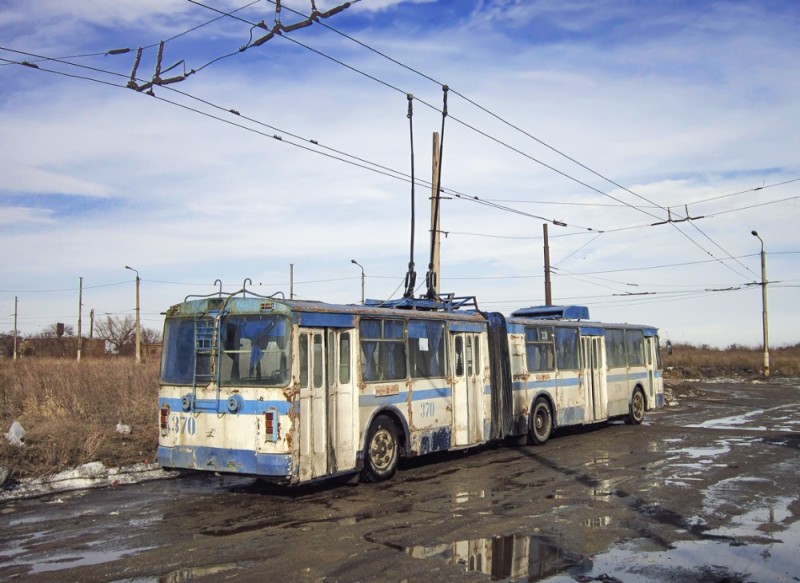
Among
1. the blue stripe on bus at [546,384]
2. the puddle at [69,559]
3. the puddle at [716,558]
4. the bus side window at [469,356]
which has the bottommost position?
the puddle at [716,558]

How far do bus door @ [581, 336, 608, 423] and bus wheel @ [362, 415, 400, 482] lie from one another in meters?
8.17

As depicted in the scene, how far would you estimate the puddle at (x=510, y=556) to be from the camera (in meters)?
6.95

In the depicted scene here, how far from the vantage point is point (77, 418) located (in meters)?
16.2

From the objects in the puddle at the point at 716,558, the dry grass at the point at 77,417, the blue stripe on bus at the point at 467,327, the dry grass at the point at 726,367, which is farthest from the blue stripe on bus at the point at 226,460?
the dry grass at the point at 726,367

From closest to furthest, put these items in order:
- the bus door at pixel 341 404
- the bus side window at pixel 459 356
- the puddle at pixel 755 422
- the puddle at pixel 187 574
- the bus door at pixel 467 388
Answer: the puddle at pixel 187 574 < the bus door at pixel 341 404 < the bus door at pixel 467 388 < the bus side window at pixel 459 356 < the puddle at pixel 755 422

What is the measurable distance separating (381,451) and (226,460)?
2.68 m

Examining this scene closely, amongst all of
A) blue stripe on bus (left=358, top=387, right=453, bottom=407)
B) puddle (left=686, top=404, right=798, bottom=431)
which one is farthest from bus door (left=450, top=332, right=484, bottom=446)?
puddle (left=686, top=404, right=798, bottom=431)

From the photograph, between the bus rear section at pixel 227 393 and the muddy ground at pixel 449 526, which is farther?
the bus rear section at pixel 227 393

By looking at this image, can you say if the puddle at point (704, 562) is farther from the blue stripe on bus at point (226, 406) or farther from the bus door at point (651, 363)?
the bus door at point (651, 363)

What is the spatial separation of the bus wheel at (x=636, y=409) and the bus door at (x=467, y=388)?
8055 millimetres

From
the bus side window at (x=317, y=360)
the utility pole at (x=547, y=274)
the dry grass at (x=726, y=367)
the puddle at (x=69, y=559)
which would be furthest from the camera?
the dry grass at (x=726, y=367)

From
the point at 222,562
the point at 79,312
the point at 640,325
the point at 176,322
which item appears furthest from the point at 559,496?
the point at 79,312

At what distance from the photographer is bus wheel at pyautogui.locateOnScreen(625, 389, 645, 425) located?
70.0 feet

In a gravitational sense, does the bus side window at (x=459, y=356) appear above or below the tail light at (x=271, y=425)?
above
